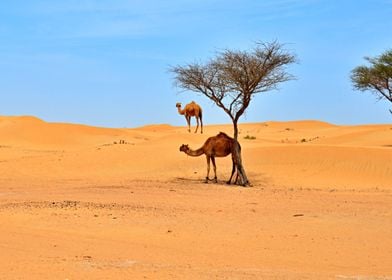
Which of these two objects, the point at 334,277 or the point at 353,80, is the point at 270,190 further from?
the point at 353,80

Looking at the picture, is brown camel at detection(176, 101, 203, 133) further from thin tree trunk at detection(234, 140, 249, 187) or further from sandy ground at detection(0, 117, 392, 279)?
thin tree trunk at detection(234, 140, 249, 187)

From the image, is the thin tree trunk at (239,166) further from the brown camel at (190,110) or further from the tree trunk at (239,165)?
the brown camel at (190,110)

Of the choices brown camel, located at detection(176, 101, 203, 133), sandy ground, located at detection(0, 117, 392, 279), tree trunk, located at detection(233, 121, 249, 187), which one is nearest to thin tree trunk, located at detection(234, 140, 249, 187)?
tree trunk, located at detection(233, 121, 249, 187)

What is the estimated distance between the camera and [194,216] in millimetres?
14195

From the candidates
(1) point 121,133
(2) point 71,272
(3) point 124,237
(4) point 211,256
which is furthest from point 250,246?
(1) point 121,133

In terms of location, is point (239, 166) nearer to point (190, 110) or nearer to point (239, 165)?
point (239, 165)

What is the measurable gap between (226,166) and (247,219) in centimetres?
1235

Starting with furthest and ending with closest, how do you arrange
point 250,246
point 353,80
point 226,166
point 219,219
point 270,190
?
point 353,80, point 226,166, point 270,190, point 219,219, point 250,246

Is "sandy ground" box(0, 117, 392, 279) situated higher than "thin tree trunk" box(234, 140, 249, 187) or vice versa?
"thin tree trunk" box(234, 140, 249, 187)

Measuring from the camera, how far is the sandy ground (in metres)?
9.10

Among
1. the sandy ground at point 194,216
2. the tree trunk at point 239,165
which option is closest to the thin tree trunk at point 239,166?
the tree trunk at point 239,165

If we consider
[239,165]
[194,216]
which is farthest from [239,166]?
[194,216]

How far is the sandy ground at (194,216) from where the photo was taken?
9102 mm

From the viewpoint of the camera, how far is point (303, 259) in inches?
391
